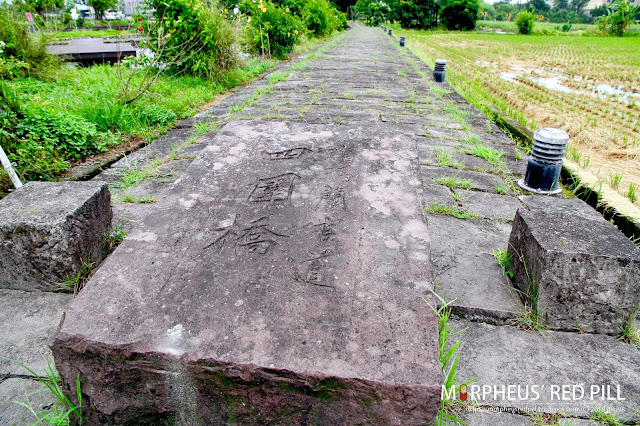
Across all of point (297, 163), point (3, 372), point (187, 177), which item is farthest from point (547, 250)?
point (3, 372)

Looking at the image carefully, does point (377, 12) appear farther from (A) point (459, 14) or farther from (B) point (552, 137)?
(B) point (552, 137)

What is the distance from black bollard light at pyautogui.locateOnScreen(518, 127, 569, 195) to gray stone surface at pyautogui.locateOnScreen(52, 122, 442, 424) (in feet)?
4.26

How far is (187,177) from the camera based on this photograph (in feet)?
6.58

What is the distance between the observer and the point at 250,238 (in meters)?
1.58

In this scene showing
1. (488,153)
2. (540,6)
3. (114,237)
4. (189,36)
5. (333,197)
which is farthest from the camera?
(540,6)

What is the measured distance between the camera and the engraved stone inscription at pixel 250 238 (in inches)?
60.2

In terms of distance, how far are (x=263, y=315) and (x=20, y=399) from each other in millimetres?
851

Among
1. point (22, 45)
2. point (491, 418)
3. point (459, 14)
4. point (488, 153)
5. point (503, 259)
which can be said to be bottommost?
point (491, 418)

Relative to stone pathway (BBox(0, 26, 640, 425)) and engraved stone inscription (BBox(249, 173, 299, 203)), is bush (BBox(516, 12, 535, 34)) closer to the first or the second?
stone pathway (BBox(0, 26, 640, 425))

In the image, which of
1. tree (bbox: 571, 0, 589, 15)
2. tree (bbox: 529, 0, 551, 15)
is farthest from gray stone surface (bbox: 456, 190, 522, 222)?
tree (bbox: 571, 0, 589, 15)

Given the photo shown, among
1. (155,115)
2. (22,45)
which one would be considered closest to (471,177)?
(155,115)

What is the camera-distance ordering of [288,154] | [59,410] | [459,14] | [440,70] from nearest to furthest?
[59,410] < [288,154] < [440,70] < [459,14]

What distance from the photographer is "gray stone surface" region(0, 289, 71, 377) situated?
1.42m

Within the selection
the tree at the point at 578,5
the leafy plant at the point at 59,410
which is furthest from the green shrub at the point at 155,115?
the tree at the point at 578,5
